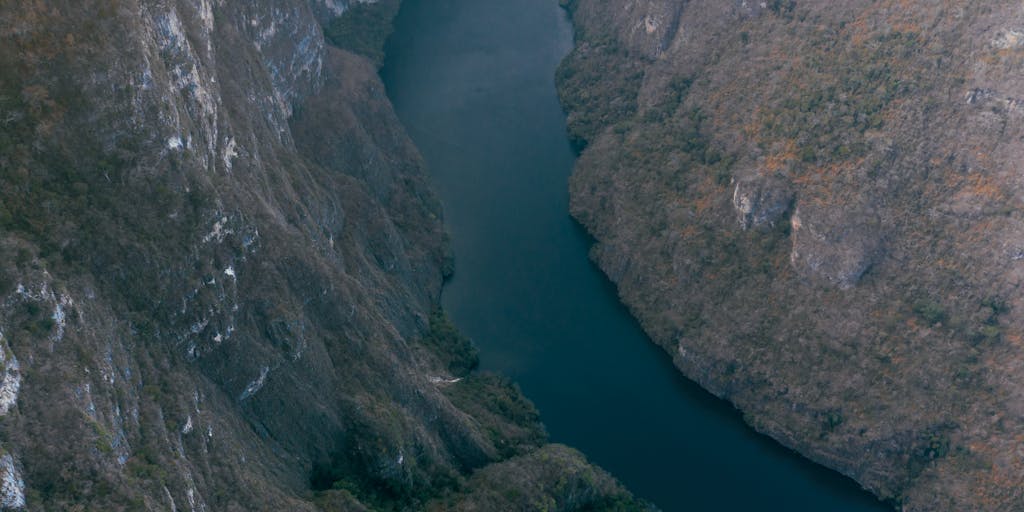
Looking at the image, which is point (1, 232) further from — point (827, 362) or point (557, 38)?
point (557, 38)

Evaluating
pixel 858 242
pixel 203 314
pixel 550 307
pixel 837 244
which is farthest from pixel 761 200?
pixel 203 314

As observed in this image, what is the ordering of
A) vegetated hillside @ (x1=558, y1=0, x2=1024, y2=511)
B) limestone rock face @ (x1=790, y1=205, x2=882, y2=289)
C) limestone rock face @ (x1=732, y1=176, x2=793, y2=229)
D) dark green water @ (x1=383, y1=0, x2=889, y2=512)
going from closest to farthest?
vegetated hillside @ (x1=558, y1=0, x2=1024, y2=511) → dark green water @ (x1=383, y1=0, x2=889, y2=512) → limestone rock face @ (x1=790, y1=205, x2=882, y2=289) → limestone rock face @ (x1=732, y1=176, x2=793, y2=229)

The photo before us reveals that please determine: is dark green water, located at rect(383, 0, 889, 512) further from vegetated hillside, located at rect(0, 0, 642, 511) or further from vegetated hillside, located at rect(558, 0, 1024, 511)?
vegetated hillside, located at rect(0, 0, 642, 511)

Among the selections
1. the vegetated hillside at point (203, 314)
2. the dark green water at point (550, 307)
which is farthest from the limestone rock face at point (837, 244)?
the vegetated hillside at point (203, 314)

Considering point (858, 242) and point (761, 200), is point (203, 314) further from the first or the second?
point (858, 242)

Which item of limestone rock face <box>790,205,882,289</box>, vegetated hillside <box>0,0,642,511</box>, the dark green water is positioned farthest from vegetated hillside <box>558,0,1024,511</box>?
vegetated hillside <box>0,0,642,511</box>
